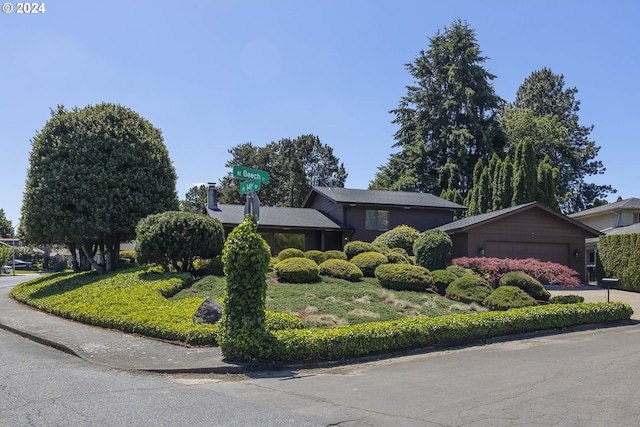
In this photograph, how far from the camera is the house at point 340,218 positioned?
1128 inches

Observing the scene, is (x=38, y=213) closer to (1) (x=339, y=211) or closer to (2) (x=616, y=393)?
(1) (x=339, y=211)

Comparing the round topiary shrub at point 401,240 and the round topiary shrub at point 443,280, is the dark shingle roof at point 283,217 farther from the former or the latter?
the round topiary shrub at point 443,280

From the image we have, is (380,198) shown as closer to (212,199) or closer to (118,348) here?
(212,199)

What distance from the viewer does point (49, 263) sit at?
6353 centimetres

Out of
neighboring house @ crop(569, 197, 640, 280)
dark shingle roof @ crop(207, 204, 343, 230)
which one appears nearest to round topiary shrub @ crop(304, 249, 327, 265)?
dark shingle roof @ crop(207, 204, 343, 230)

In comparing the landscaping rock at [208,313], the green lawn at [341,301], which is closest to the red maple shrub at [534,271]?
the green lawn at [341,301]

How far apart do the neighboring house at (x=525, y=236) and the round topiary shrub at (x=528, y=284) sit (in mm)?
6266

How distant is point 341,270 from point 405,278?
2.37 m

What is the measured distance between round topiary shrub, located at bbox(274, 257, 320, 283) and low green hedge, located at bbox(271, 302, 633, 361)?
592cm

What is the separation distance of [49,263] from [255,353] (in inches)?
2489

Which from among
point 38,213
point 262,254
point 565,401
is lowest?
point 565,401

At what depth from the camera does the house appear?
94.0 ft

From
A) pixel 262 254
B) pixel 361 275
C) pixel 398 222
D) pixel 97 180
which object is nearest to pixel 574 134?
pixel 398 222

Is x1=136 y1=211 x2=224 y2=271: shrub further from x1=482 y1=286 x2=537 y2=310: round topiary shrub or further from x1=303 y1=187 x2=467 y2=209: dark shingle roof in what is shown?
x1=303 y1=187 x2=467 y2=209: dark shingle roof
